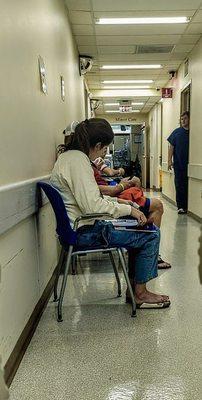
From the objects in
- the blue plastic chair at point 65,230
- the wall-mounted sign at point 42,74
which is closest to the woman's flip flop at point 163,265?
the blue plastic chair at point 65,230

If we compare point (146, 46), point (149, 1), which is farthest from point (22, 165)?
point (146, 46)

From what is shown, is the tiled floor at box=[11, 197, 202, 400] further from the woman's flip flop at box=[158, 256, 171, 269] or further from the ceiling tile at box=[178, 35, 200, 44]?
the ceiling tile at box=[178, 35, 200, 44]

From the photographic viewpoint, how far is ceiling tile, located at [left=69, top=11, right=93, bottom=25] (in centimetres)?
437

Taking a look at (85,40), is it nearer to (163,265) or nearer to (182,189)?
(182,189)

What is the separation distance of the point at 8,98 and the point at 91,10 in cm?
331

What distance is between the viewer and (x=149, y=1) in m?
4.07

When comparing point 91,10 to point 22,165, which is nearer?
A: point 22,165

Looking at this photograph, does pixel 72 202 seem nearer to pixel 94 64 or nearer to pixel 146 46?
pixel 146 46

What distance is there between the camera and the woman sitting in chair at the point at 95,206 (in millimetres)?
2035

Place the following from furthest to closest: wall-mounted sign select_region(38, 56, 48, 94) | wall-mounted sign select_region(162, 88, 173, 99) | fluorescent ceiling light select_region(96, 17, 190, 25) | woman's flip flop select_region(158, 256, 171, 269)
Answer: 1. wall-mounted sign select_region(162, 88, 173, 99)
2. fluorescent ceiling light select_region(96, 17, 190, 25)
3. woman's flip flop select_region(158, 256, 171, 269)
4. wall-mounted sign select_region(38, 56, 48, 94)

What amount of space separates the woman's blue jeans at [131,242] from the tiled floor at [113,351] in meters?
0.28

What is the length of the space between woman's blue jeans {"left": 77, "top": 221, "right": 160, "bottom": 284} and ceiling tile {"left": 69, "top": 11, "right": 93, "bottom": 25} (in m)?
3.37

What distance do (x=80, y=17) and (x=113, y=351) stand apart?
4217 mm

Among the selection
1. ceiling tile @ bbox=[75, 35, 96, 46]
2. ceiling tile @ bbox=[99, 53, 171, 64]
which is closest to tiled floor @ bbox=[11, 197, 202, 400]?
ceiling tile @ bbox=[75, 35, 96, 46]
